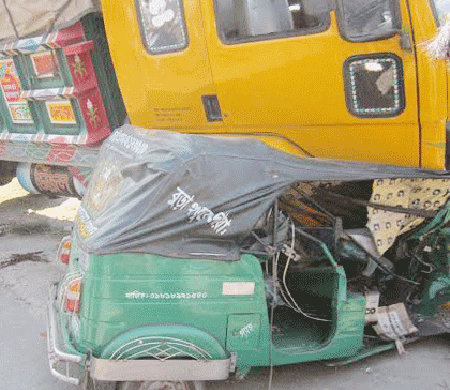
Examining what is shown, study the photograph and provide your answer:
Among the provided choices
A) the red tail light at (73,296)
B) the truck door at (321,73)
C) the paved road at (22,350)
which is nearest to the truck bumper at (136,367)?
the red tail light at (73,296)

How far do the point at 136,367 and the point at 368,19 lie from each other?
2.49 meters

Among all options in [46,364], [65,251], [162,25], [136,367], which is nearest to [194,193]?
[136,367]

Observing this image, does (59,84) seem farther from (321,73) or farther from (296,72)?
(321,73)

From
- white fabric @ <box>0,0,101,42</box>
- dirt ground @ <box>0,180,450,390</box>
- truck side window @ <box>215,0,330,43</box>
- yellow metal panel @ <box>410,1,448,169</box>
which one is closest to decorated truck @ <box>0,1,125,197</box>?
white fabric @ <box>0,0,101,42</box>

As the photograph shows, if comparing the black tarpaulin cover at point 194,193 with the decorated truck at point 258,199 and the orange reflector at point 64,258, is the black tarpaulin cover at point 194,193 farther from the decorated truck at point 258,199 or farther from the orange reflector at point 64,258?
the orange reflector at point 64,258

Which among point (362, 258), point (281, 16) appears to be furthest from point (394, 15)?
point (362, 258)

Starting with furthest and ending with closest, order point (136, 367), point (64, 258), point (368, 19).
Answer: point (64, 258)
point (368, 19)
point (136, 367)

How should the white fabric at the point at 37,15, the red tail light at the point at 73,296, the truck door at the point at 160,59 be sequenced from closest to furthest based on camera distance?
the red tail light at the point at 73,296 < the truck door at the point at 160,59 < the white fabric at the point at 37,15

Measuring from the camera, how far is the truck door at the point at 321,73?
3977 mm

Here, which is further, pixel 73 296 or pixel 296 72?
pixel 296 72

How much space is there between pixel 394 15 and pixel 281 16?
0.76 meters

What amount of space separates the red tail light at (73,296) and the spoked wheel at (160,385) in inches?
18.3

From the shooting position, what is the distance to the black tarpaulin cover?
3.11 meters

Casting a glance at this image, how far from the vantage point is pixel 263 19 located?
14.2ft
